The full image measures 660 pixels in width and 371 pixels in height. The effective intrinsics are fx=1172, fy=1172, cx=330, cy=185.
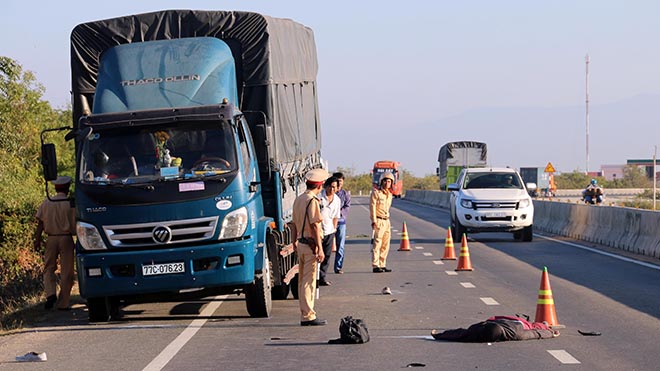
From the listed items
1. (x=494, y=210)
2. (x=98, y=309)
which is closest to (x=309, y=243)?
(x=98, y=309)

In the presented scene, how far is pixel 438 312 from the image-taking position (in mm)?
14391

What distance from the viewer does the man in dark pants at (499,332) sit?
11656 mm

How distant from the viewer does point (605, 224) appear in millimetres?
28859

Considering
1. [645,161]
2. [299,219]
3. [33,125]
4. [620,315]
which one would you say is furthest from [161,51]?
[645,161]

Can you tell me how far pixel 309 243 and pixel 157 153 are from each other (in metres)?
2.05

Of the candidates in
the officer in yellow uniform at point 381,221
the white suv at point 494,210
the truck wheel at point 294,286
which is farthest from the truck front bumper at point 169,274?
the white suv at point 494,210

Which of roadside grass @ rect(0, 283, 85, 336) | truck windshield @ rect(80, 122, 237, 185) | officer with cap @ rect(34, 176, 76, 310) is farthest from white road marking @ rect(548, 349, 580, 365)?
officer with cap @ rect(34, 176, 76, 310)

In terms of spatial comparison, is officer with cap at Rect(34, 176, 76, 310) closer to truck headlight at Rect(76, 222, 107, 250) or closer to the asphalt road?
the asphalt road

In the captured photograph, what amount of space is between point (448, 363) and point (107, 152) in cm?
522

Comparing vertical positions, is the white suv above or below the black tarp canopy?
below

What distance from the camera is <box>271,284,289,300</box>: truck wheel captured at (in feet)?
53.1

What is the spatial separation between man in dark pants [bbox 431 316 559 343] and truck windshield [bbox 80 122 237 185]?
10.9 ft

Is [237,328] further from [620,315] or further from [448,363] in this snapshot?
[620,315]

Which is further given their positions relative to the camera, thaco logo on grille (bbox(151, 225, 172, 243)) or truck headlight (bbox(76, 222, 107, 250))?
truck headlight (bbox(76, 222, 107, 250))
